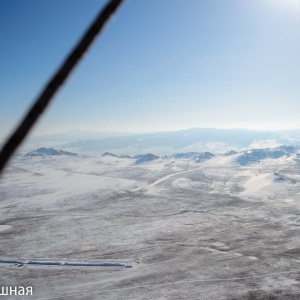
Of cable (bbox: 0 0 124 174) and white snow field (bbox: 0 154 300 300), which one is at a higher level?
cable (bbox: 0 0 124 174)

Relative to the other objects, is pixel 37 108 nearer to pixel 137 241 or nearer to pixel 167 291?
pixel 167 291

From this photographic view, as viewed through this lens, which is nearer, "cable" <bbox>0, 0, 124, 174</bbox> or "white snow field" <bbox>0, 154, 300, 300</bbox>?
"cable" <bbox>0, 0, 124, 174</bbox>

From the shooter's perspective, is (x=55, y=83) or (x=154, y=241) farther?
(x=154, y=241)

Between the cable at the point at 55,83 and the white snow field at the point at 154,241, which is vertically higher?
the cable at the point at 55,83

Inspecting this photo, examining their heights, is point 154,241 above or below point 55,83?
below

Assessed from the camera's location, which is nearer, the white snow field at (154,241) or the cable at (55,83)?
the cable at (55,83)

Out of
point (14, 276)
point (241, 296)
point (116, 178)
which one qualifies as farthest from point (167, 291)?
point (116, 178)
